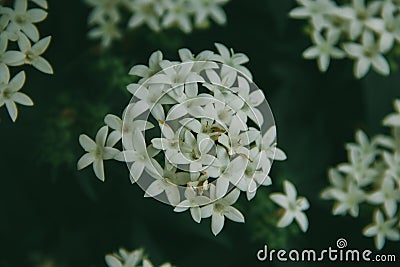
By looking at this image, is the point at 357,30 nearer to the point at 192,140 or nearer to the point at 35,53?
the point at 192,140

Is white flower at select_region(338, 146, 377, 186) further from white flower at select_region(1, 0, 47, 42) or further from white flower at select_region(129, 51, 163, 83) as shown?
white flower at select_region(1, 0, 47, 42)

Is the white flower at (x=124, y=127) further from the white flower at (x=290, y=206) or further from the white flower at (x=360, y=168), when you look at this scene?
the white flower at (x=360, y=168)

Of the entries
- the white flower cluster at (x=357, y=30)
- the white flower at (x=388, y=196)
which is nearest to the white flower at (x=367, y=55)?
the white flower cluster at (x=357, y=30)

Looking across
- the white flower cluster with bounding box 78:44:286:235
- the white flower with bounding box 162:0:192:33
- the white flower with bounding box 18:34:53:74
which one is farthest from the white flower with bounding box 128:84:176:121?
the white flower with bounding box 162:0:192:33

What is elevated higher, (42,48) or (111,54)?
(42,48)

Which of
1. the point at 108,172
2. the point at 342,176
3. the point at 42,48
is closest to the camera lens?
the point at 42,48

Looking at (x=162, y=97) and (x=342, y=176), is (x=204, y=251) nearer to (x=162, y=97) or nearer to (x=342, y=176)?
(x=342, y=176)

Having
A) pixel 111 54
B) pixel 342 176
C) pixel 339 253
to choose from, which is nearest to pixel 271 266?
pixel 339 253
